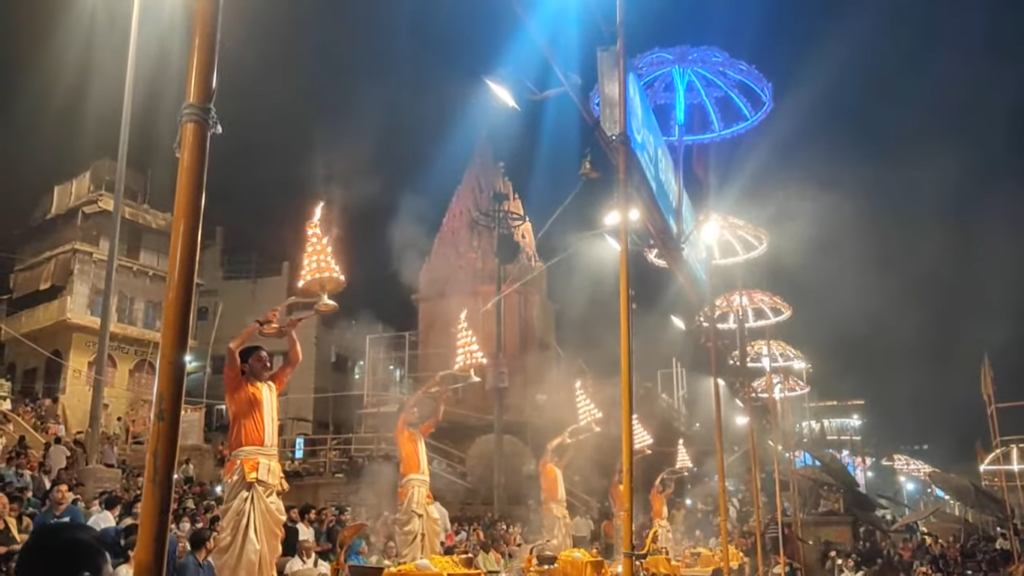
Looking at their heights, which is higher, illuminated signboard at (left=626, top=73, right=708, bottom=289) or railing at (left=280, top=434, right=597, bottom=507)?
illuminated signboard at (left=626, top=73, right=708, bottom=289)

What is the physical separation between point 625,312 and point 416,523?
14.7 ft

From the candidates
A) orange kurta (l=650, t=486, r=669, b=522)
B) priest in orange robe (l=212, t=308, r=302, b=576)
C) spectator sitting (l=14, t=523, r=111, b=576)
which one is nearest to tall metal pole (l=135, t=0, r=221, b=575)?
spectator sitting (l=14, t=523, r=111, b=576)

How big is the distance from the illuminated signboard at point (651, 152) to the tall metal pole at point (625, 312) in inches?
10.9

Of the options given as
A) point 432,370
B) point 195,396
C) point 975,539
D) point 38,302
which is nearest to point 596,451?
point 432,370

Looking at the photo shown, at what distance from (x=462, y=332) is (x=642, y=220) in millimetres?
5937

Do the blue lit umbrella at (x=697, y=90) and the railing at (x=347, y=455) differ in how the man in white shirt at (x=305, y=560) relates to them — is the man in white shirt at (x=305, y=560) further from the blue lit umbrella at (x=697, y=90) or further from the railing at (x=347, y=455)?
the railing at (x=347, y=455)

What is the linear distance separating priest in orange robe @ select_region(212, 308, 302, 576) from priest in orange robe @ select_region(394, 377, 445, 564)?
324 cm

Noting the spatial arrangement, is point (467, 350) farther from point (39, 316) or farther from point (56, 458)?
point (39, 316)

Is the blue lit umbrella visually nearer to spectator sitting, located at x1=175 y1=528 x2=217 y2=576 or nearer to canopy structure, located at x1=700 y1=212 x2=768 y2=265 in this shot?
canopy structure, located at x1=700 y1=212 x2=768 y2=265

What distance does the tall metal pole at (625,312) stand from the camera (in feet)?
22.1

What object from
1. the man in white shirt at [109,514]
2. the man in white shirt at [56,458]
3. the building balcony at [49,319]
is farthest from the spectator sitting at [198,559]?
the building balcony at [49,319]

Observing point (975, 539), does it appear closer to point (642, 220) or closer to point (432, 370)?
point (432, 370)

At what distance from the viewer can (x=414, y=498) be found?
394 inches

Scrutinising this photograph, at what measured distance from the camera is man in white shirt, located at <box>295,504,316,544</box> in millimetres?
10109
